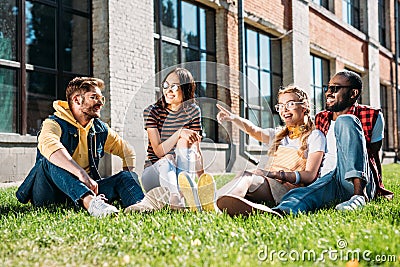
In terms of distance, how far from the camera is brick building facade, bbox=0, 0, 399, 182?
22.1 ft

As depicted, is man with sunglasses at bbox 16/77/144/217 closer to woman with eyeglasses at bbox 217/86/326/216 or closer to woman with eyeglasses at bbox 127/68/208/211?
woman with eyeglasses at bbox 127/68/208/211

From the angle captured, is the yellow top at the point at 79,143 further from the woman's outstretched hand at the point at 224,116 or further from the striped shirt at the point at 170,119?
the woman's outstretched hand at the point at 224,116

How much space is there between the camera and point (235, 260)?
2.71m

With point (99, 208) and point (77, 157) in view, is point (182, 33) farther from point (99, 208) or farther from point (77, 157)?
point (99, 208)

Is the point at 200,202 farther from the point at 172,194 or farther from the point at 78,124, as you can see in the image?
the point at 78,124

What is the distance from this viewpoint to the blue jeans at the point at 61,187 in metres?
4.62

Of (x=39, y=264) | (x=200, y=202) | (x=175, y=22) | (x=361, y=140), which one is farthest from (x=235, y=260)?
(x=175, y=22)

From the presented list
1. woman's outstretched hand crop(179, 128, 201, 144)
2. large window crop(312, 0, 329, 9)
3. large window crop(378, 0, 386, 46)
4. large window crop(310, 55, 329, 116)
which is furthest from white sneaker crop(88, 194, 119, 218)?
large window crop(378, 0, 386, 46)

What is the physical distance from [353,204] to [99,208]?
6.21 feet

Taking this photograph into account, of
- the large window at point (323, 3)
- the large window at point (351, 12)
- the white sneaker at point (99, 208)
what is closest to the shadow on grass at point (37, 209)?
the white sneaker at point (99, 208)

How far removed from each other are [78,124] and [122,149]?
1.82 ft

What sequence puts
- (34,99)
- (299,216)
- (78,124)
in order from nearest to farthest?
(299,216) → (78,124) → (34,99)

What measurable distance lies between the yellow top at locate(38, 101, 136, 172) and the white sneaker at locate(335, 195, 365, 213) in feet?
6.21

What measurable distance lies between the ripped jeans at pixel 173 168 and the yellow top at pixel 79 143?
2.25ft
